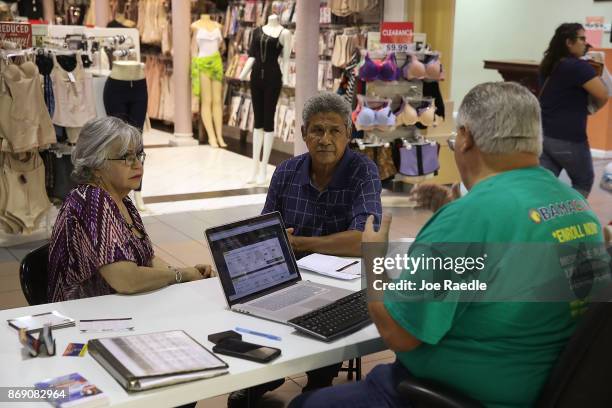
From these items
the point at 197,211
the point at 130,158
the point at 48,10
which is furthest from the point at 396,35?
the point at 48,10

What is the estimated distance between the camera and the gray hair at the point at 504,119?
1955 mm

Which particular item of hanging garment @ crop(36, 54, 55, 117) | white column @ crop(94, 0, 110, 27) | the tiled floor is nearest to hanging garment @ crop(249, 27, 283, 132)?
the tiled floor

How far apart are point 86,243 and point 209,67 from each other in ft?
26.8

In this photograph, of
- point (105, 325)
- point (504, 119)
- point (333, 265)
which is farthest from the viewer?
Result: point (333, 265)

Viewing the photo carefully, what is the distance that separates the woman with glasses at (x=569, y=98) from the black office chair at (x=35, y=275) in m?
4.13

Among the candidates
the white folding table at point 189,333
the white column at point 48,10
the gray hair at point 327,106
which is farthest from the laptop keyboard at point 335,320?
the white column at point 48,10

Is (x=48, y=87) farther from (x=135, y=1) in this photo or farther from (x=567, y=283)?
(x=135, y=1)

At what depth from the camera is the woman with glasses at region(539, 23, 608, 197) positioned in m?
5.68

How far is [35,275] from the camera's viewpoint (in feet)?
9.08

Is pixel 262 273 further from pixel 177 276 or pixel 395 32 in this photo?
pixel 395 32

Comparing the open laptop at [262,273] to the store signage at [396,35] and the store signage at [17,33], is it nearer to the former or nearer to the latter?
the store signage at [17,33]

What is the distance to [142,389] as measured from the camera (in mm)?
1839

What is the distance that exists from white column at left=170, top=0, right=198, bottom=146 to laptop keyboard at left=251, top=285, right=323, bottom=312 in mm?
8513

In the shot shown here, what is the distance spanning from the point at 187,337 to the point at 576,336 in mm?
1019
